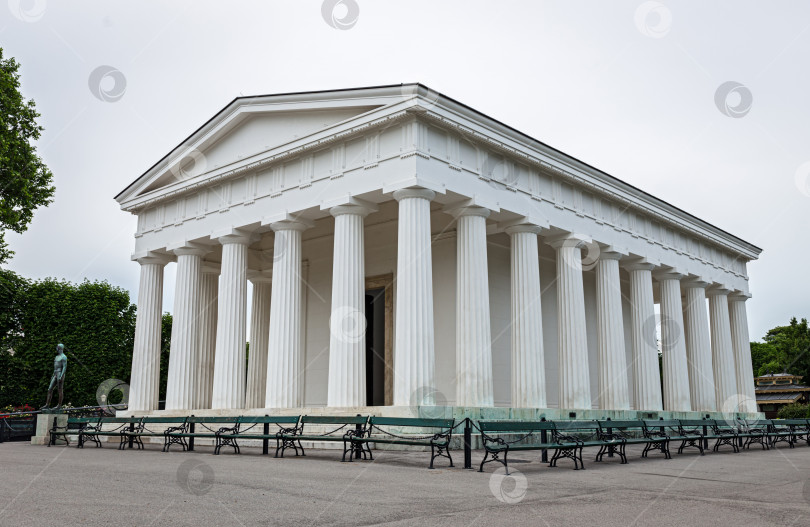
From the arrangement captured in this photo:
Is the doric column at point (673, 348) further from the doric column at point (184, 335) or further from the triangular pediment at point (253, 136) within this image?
the doric column at point (184, 335)

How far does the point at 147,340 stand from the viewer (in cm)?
2703

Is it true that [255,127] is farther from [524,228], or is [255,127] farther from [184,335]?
[524,228]

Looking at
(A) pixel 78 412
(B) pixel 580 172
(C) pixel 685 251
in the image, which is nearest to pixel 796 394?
(C) pixel 685 251

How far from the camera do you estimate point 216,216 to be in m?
25.0

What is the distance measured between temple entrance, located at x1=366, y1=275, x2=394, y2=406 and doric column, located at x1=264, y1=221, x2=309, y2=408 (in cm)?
511

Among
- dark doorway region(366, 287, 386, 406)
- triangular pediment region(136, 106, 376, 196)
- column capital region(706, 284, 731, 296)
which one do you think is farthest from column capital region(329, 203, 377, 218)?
column capital region(706, 284, 731, 296)

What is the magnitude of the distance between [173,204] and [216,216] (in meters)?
3.16

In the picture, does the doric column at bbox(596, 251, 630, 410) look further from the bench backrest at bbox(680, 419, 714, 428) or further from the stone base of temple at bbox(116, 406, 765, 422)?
the bench backrest at bbox(680, 419, 714, 428)

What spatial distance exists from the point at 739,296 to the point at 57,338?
122 ft

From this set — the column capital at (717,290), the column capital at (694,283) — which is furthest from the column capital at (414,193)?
the column capital at (717,290)

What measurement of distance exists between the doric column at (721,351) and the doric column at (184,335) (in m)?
24.1

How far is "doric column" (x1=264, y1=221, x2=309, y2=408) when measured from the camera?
21.4 m

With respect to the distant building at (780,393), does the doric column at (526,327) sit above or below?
above

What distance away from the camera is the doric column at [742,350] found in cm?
3447
